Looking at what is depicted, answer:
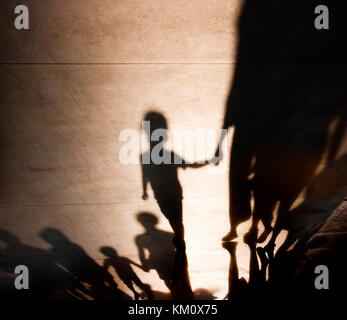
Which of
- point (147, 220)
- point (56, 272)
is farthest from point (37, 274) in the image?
point (147, 220)

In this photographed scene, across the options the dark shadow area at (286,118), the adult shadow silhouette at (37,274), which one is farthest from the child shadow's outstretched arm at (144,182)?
the adult shadow silhouette at (37,274)

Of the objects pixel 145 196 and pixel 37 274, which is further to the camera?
pixel 37 274

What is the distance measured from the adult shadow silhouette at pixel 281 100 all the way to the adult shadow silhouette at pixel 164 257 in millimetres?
1193

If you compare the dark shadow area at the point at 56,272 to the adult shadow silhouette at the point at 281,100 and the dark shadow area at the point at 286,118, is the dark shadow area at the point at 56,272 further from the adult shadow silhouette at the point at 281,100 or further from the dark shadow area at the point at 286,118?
the adult shadow silhouette at the point at 281,100

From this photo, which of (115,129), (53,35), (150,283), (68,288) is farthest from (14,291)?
(53,35)

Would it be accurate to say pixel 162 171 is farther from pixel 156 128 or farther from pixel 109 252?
pixel 109 252

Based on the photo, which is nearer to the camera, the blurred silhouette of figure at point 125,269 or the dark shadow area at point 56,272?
the dark shadow area at point 56,272

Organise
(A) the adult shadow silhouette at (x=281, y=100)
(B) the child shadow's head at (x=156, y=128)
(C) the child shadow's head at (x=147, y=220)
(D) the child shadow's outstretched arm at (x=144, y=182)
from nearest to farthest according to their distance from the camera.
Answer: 1. (A) the adult shadow silhouette at (x=281, y=100)
2. (B) the child shadow's head at (x=156, y=128)
3. (D) the child shadow's outstretched arm at (x=144, y=182)
4. (C) the child shadow's head at (x=147, y=220)

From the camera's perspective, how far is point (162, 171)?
96.1 inches

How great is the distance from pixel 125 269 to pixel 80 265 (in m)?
0.76

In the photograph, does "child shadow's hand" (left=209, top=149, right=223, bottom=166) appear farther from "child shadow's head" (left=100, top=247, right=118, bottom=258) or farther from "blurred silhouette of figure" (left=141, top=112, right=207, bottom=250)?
"child shadow's head" (left=100, top=247, right=118, bottom=258)

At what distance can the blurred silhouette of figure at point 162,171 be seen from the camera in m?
2.11

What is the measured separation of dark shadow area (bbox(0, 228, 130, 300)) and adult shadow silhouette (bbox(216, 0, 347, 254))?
2639 millimetres

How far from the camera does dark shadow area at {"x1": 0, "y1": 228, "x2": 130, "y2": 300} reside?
10.4ft
